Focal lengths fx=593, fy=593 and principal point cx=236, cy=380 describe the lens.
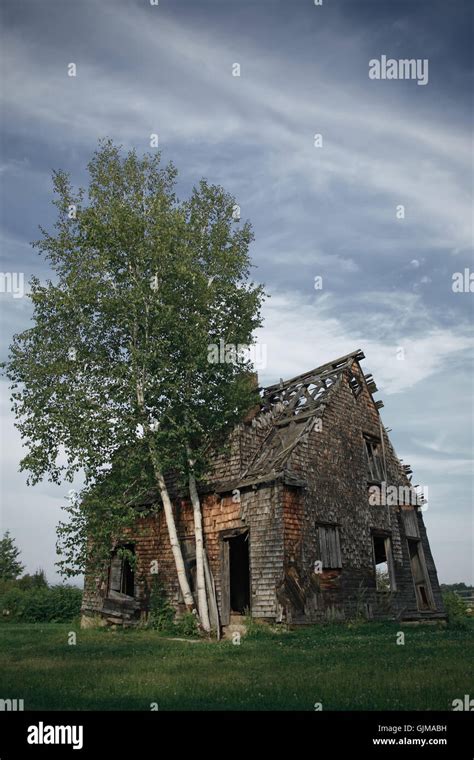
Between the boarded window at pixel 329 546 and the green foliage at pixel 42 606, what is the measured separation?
18.5 m

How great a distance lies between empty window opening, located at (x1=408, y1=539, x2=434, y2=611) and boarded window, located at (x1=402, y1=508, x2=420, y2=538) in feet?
1.45

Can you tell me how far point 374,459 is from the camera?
26062 mm

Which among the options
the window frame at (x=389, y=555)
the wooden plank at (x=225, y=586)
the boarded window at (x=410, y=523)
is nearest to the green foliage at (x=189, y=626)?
the wooden plank at (x=225, y=586)

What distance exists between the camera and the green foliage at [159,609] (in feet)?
70.5

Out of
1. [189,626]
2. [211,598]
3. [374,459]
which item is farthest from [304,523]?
[374,459]

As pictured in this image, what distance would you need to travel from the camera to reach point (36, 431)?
64.6 ft

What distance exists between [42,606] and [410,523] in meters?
20.5

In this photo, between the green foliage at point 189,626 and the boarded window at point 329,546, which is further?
the boarded window at point 329,546

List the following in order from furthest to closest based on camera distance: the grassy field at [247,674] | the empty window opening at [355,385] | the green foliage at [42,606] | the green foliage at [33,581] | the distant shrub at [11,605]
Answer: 1. the green foliage at [33,581]
2. the distant shrub at [11,605]
3. the green foliage at [42,606]
4. the empty window opening at [355,385]
5. the grassy field at [247,674]

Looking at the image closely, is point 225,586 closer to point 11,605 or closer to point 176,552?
point 176,552

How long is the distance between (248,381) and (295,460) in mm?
3329

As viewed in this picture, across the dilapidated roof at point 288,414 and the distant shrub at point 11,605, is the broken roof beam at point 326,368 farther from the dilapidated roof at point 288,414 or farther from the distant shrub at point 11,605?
the distant shrub at point 11,605
